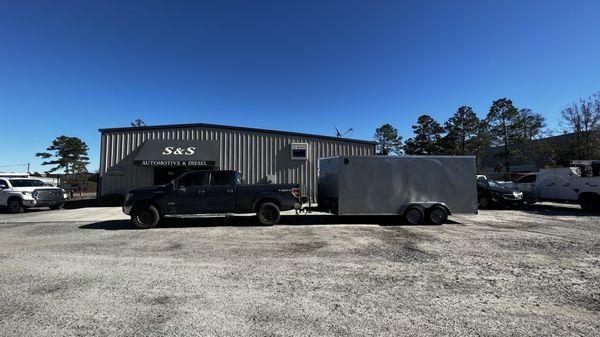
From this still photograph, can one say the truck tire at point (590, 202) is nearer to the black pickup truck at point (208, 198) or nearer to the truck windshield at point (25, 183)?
the black pickup truck at point (208, 198)

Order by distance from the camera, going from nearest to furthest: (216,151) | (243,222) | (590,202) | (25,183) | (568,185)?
(243,222) → (590,202) → (568,185) → (25,183) → (216,151)

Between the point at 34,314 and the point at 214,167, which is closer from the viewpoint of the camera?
the point at 34,314

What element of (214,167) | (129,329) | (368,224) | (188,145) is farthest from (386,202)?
(188,145)

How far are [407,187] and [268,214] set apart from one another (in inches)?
192

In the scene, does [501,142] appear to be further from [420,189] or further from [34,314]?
[34,314]

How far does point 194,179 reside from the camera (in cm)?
1115

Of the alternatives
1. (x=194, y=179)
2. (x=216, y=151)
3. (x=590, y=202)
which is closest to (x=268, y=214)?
(x=194, y=179)

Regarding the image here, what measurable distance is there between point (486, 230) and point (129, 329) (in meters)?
10.1

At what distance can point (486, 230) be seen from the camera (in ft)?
33.3

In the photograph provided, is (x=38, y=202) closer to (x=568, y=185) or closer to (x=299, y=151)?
(x=299, y=151)

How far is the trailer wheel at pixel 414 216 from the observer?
1134 cm

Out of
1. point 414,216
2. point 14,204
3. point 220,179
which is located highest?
point 220,179

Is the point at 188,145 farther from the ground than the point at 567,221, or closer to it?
farther from the ground

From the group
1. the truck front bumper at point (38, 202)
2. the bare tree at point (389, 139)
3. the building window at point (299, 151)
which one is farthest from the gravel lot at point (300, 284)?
the bare tree at point (389, 139)
